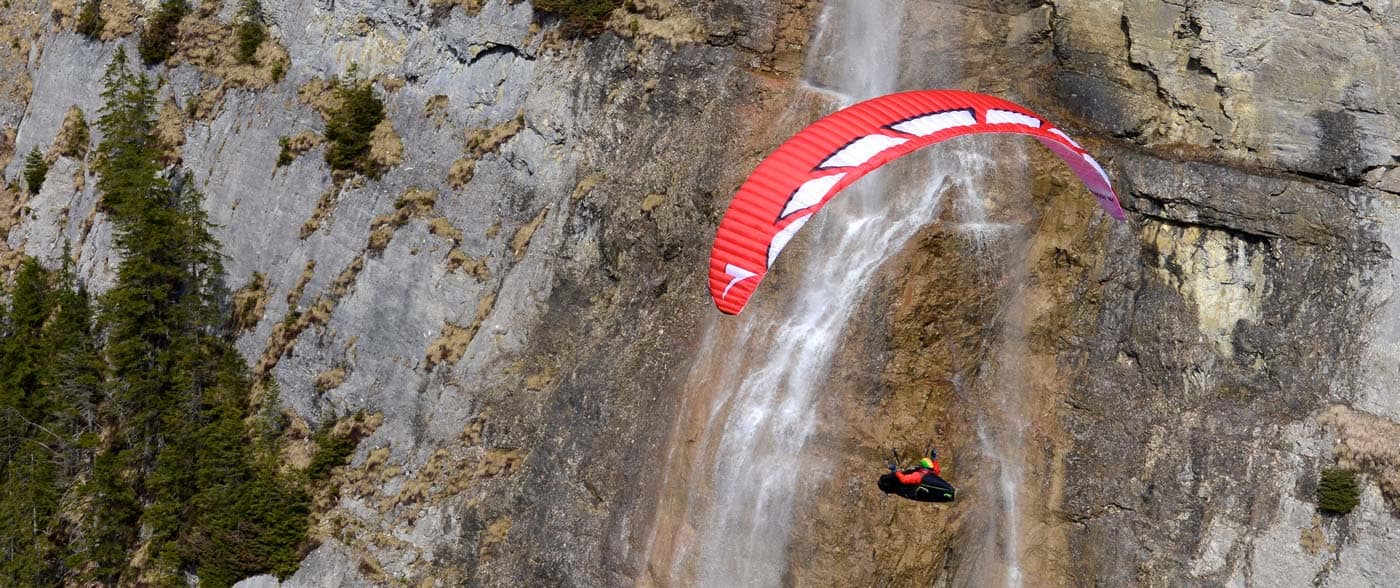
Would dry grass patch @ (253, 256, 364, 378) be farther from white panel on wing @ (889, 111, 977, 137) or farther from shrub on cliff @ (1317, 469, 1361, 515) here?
shrub on cliff @ (1317, 469, 1361, 515)

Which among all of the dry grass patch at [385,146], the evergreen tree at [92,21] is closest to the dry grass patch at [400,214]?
the dry grass patch at [385,146]

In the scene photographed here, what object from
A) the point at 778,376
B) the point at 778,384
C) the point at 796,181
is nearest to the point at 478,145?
the point at 778,376

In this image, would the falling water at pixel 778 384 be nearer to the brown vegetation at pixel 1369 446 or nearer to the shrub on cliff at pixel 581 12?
the shrub on cliff at pixel 581 12

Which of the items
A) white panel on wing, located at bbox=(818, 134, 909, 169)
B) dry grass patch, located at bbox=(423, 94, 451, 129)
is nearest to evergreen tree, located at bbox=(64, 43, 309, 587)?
dry grass patch, located at bbox=(423, 94, 451, 129)

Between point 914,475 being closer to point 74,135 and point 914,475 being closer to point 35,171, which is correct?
point 74,135

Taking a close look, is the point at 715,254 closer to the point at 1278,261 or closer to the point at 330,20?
the point at 1278,261

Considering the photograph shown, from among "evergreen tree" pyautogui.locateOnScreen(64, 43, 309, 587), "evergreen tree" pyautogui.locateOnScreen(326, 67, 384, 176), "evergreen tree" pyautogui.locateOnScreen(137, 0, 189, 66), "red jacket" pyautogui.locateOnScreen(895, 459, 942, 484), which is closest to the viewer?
"red jacket" pyautogui.locateOnScreen(895, 459, 942, 484)

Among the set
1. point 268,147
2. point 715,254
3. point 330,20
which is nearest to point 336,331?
point 268,147

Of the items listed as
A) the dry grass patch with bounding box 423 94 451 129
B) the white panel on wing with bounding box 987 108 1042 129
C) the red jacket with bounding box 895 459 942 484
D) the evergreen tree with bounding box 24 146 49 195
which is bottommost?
the red jacket with bounding box 895 459 942 484
